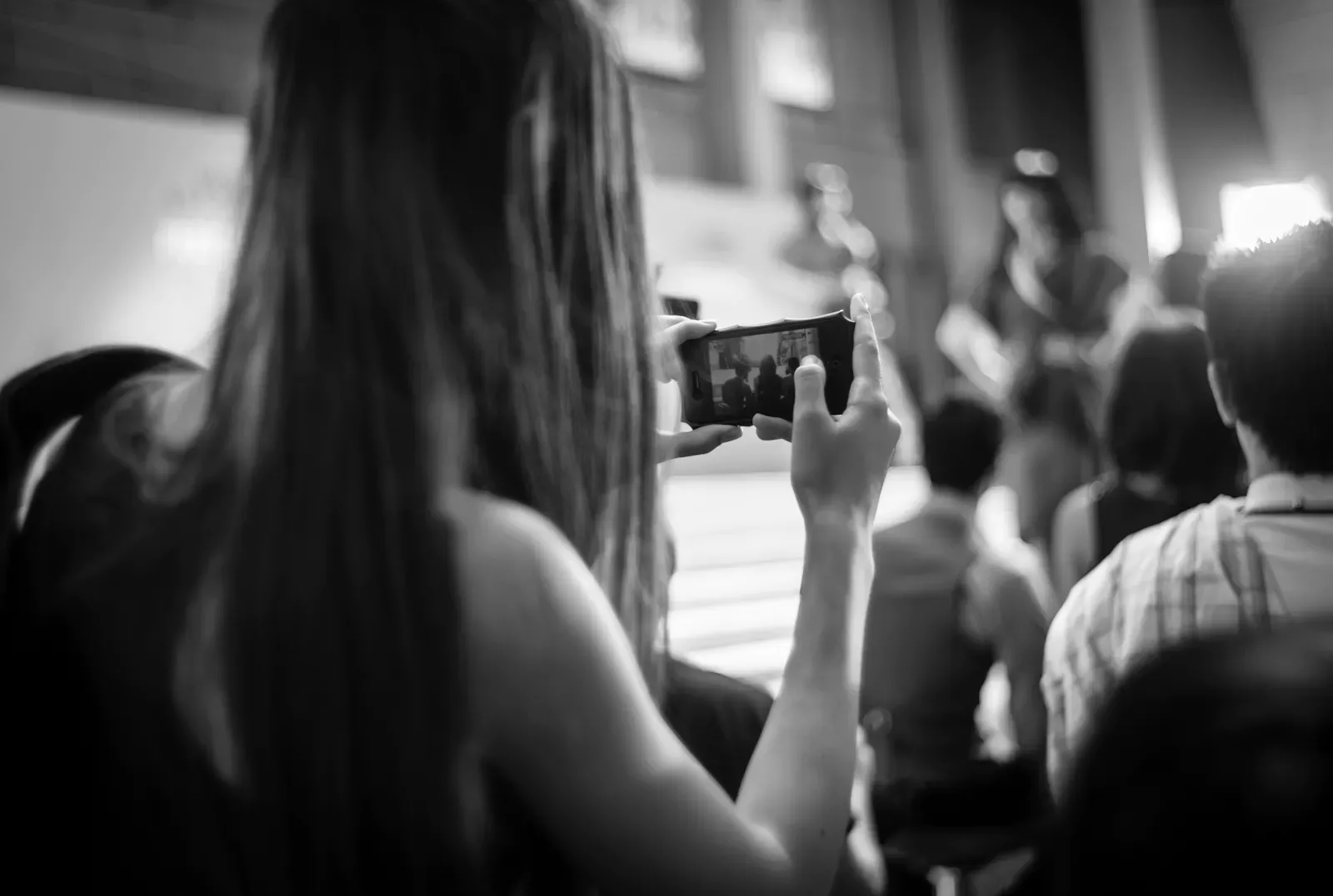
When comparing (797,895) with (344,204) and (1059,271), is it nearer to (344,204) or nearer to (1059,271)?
(344,204)

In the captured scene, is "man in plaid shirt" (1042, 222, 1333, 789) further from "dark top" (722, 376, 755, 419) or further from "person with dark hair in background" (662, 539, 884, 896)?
"dark top" (722, 376, 755, 419)

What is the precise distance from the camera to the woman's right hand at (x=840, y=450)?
78cm

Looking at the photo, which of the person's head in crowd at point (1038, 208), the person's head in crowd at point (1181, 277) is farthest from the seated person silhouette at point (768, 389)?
the person's head in crowd at point (1038, 208)

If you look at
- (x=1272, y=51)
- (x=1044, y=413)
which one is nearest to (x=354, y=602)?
(x=1044, y=413)

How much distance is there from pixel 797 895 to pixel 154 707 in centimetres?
35

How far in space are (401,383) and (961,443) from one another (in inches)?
69.9

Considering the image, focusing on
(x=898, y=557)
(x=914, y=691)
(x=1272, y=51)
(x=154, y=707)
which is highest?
(x=1272, y=51)

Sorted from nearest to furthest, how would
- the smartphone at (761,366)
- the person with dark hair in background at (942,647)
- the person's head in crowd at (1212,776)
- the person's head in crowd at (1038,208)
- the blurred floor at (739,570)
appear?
the person's head in crowd at (1212,776) < the smartphone at (761,366) < the person with dark hair in background at (942,647) < the person's head in crowd at (1038,208) < the blurred floor at (739,570)

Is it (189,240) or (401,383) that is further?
(189,240)

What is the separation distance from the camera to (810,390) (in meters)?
0.80

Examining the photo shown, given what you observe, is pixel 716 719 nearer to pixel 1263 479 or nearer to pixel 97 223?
pixel 1263 479

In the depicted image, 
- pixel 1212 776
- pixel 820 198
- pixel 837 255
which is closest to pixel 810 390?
pixel 1212 776

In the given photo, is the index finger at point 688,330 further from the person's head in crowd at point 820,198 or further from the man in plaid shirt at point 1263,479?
the person's head in crowd at point 820,198

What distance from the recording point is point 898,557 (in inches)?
83.4
